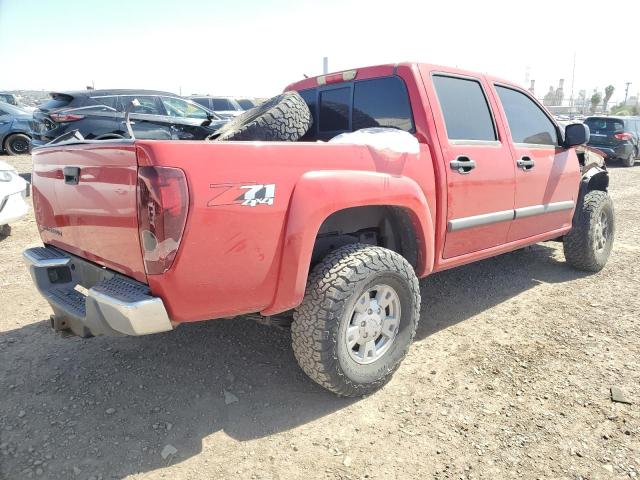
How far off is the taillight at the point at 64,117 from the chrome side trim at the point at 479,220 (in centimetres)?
767

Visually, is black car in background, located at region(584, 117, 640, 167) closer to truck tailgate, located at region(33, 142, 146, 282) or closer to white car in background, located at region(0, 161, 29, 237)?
white car in background, located at region(0, 161, 29, 237)

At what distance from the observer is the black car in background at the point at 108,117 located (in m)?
8.36

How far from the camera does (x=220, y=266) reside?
2125mm

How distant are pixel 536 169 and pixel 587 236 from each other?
4.18 ft

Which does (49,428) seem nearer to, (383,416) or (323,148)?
→ (383,416)

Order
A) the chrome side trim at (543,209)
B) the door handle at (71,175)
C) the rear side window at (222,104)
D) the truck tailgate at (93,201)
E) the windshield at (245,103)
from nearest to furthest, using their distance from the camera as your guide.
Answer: the truck tailgate at (93,201)
the door handle at (71,175)
the chrome side trim at (543,209)
the rear side window at (222,104)
the windshield at (245,103)

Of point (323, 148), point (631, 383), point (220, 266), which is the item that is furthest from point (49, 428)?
point (631, 383)

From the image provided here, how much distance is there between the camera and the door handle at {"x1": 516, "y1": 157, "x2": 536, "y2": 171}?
12.4ft

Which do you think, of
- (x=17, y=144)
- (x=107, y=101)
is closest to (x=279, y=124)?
(x=107, y=101)

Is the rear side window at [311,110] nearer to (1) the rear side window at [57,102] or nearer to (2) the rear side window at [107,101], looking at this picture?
(2) the rear side window at [107,101]

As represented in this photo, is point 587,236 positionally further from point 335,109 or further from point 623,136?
point 623,136

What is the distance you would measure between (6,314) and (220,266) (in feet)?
8.66

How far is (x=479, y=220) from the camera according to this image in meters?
3.44

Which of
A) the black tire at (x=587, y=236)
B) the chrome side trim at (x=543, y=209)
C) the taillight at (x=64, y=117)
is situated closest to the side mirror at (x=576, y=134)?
the chrome side trim at (x=543, y=209)
